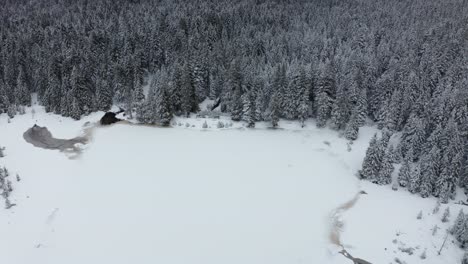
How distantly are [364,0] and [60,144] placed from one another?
12345 cm

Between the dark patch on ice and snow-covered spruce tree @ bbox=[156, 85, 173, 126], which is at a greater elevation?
snow-covered spruce tree @ bbox=[156, 85, 173, 126]

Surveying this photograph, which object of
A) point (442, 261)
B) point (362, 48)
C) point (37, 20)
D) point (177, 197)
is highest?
point (37, 20)

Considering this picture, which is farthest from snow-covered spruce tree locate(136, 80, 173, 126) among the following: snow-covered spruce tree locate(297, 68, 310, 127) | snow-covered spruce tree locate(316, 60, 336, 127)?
snow-covered spruce tree locate(316, 60, 336, 127)

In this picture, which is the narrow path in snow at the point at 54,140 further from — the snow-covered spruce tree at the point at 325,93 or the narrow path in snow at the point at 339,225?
the snow-covered spruce tree at the point at 325,93

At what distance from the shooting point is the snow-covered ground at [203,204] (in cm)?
3972

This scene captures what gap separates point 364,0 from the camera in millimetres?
141625

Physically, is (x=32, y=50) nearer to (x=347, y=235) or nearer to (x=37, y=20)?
(x=37, y=20)

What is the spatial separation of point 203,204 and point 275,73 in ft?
114

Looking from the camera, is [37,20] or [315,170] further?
[37,20]

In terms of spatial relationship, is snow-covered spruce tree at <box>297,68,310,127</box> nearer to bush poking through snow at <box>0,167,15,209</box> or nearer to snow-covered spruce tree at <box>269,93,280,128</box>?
snow-covered spruce tree at <box>269,93,280,128</box>

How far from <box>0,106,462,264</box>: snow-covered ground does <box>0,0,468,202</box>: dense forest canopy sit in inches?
217

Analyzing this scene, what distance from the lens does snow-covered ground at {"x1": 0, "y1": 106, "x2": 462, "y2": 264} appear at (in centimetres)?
3972

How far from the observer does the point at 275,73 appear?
72.0m

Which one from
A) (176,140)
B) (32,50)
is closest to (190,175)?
(176,140)
